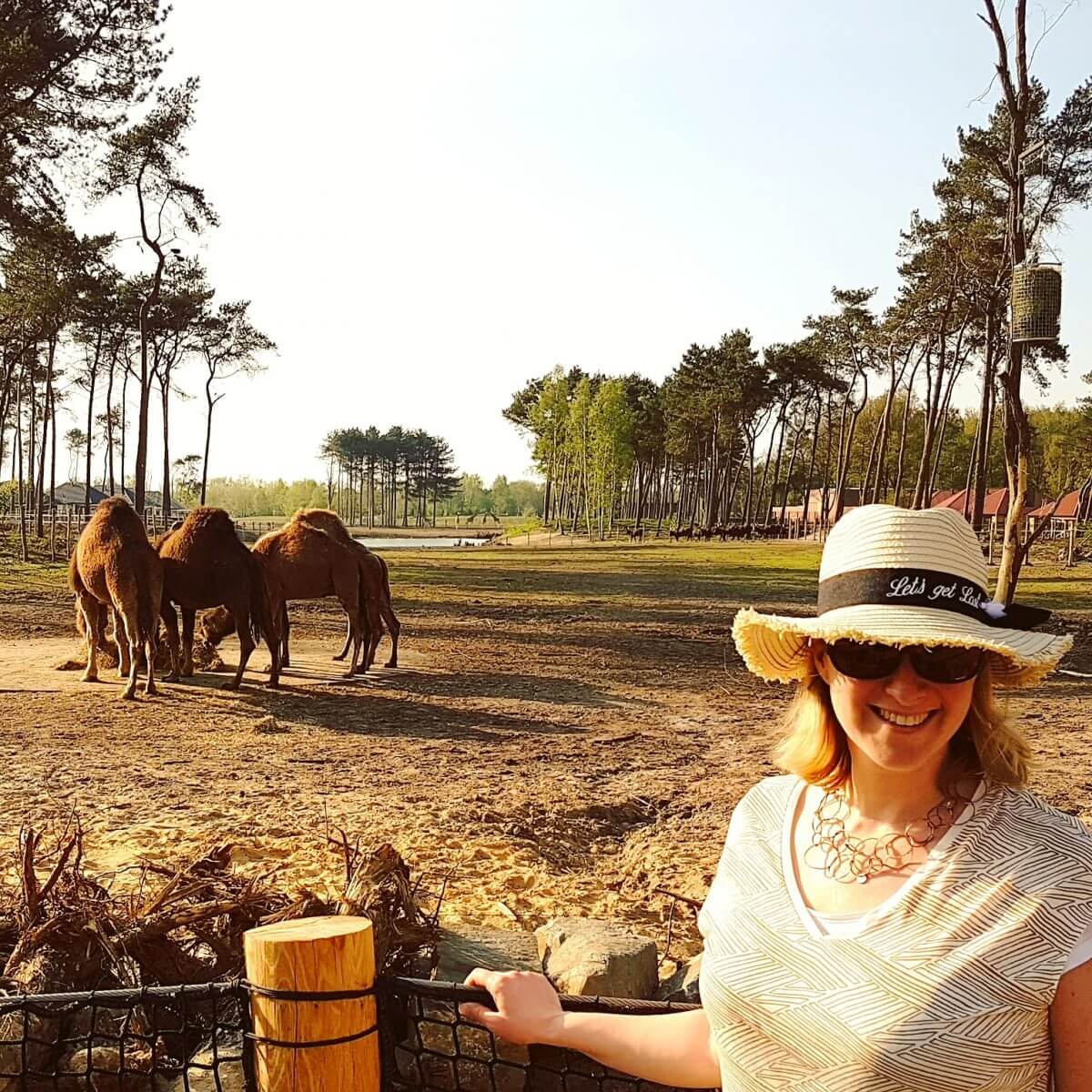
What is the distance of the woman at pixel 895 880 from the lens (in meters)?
1.77

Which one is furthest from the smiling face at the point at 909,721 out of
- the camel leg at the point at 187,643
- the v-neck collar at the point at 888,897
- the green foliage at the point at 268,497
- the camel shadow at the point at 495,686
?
the green foliage at the point at 268,497

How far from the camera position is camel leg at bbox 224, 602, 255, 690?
40.2 ft

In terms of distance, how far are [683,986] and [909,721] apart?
81.5 inches

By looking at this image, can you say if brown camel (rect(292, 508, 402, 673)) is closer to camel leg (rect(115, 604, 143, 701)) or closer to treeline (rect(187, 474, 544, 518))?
camel leg (rect(115, 604, 143, 701))

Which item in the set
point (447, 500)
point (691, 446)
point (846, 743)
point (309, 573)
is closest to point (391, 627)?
point (309, 573)

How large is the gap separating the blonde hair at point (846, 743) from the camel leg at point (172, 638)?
37.6 feet

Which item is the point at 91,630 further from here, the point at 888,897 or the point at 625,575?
the point at 625,575

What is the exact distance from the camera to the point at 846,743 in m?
2.15

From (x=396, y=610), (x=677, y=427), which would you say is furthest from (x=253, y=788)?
(x=677, y=427)

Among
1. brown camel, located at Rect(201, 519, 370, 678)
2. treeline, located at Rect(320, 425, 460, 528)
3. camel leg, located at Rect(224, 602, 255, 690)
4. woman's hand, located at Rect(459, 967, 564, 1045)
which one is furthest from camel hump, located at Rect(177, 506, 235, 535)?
treeline, located at Rect(320, 425, 460, 528)

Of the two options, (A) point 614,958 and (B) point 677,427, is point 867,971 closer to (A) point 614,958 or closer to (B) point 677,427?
(A) point 614,958

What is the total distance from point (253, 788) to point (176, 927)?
188 inches

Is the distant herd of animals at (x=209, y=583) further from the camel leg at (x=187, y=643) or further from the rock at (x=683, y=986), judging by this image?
the rock at (x=683, y=986)

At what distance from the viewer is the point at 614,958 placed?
3559mm
